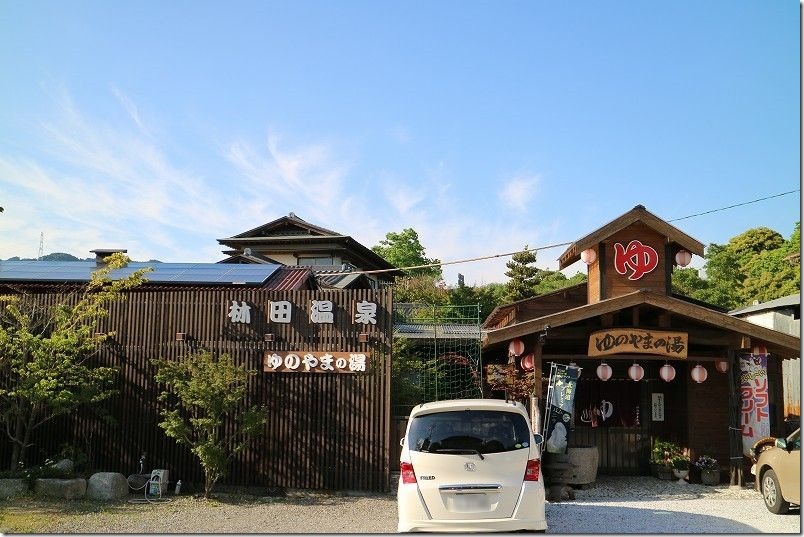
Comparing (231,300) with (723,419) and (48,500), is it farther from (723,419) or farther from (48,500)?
(723,419)

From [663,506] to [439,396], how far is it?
30.3 ft

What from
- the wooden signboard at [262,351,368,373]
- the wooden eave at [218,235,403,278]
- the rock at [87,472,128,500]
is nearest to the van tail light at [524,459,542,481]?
the wooden signboard at [262,351,368,373]

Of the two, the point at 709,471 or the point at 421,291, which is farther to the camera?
the point at 421,291

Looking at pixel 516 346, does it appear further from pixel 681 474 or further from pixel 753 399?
pixel 753 399

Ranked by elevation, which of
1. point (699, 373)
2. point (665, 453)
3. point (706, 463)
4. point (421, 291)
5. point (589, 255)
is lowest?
point (706, 463)

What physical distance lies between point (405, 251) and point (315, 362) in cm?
3917

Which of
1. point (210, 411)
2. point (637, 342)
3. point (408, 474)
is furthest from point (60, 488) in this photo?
point (637, 342)

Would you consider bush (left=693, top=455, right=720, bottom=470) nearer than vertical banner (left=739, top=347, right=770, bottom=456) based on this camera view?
No

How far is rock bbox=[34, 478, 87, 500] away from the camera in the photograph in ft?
36.3

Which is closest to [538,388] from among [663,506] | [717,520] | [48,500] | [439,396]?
[663,506]

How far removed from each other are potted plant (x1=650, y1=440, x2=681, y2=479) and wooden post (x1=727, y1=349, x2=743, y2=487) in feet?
3.54

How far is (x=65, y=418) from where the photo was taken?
12539 millimetres

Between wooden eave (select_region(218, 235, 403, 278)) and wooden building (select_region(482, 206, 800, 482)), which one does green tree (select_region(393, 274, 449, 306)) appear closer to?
wooden eave (select_region(218, 235, 403, 278))

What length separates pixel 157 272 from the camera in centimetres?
1622
